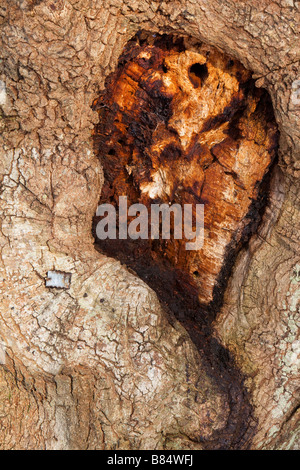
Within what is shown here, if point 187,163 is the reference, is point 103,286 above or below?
below

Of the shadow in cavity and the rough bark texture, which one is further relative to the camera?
the shadow in cavity

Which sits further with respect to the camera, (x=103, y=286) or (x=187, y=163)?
(x=187, y=163)

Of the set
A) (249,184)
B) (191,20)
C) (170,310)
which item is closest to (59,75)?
(191,20)

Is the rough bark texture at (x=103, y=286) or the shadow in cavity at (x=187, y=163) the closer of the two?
the rough bark texture at (x=103, y=286)

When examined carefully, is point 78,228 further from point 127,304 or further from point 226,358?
point 226,358
